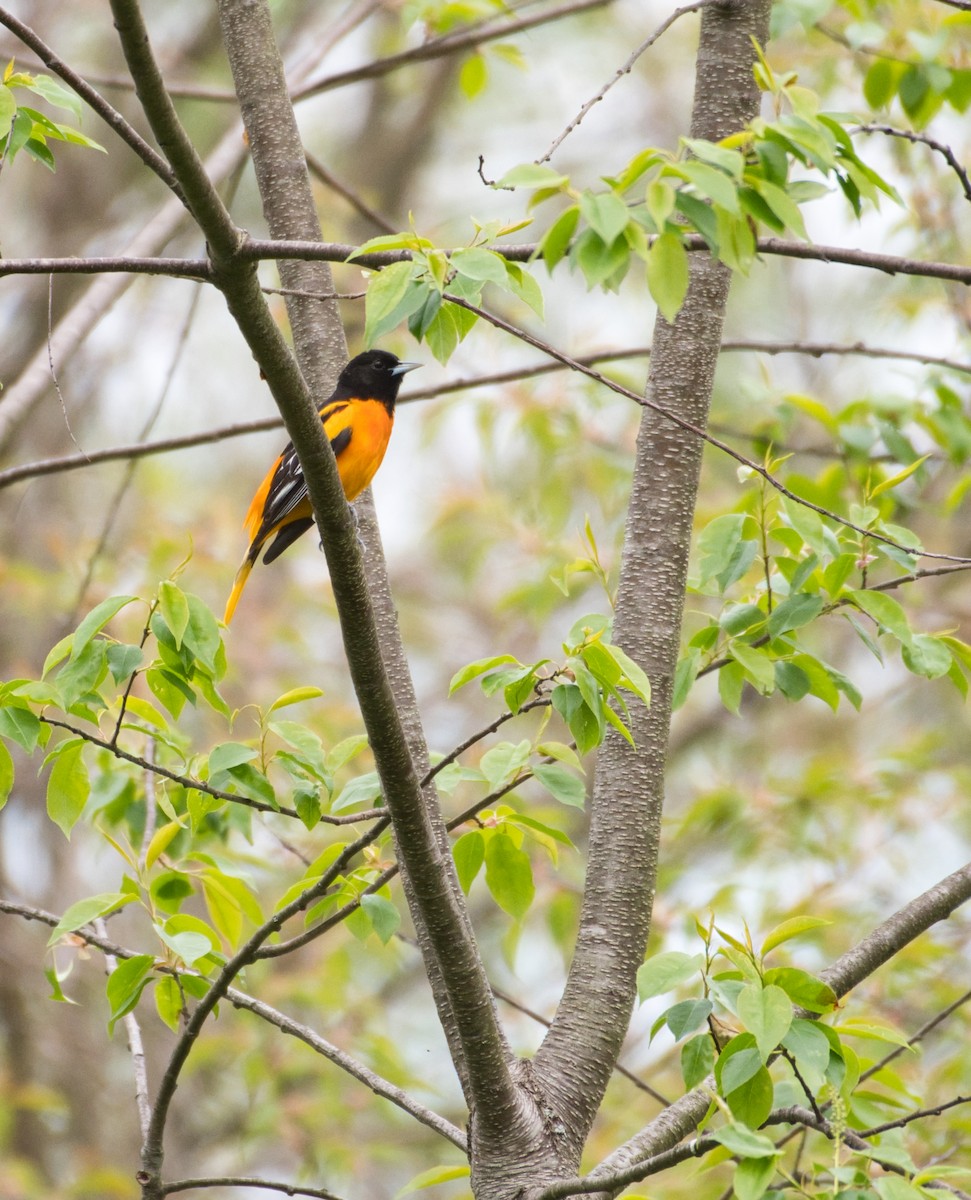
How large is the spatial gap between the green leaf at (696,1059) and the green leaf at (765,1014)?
0.22 meters

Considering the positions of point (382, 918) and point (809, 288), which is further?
point (809, 288)

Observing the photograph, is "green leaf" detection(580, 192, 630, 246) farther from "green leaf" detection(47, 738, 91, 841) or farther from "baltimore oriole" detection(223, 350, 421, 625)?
"baltimore oriole" detection(223, 350, 421, 625)

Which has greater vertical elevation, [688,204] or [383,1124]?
[383,1124]

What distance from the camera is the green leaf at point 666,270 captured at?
165 cm

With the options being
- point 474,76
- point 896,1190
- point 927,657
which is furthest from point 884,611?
point 474,76

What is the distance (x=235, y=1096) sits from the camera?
→ 832 centimetres

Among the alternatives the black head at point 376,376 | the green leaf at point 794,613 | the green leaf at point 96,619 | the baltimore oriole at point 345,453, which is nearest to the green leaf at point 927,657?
the green leaf at point 794,613

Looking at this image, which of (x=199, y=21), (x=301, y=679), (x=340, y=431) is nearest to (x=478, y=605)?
(x=301, y=679)

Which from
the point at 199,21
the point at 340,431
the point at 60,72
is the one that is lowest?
the point at 60,72

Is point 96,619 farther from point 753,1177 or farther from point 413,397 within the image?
point 413,397

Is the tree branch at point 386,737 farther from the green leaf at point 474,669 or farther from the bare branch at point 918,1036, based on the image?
the bare branch at point 918,1036

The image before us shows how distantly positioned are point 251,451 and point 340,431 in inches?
262

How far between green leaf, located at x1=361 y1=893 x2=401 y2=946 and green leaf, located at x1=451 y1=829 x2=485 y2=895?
0.54 feet

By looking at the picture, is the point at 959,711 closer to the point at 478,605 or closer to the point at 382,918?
the point at 478,605
